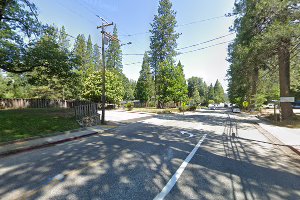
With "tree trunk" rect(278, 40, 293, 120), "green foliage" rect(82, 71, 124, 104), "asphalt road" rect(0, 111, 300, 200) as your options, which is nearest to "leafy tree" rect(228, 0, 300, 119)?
"tree trunk" rect(278, 40, 293, 120)

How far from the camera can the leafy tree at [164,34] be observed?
37.2m

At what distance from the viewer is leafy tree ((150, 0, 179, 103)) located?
122 ft

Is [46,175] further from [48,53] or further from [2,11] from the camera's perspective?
[2,11]

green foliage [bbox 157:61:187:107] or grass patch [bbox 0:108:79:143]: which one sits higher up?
green foliage [bbox 157:61:187:107]

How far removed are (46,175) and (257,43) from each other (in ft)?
57.1

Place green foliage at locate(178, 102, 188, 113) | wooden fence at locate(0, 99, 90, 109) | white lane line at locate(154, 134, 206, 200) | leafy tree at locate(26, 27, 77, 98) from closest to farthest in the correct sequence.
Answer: white lane line at locate(154, 134, 206, 200) → leafy tree at locate(26, 27, 77, 98) → wooden fence at locate(0, 99, 90, 109) → green foliage at locate(178, 102, 188, 113)

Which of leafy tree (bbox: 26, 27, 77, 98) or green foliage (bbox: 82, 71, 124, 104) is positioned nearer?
leafy tree (bbox: 26, 27, 77, 98)

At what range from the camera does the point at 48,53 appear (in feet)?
37.5

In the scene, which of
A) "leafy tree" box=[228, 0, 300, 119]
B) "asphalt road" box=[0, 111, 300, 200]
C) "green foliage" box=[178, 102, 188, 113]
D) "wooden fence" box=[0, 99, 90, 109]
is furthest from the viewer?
"green foliage" box=[178, 102, 188, 113]

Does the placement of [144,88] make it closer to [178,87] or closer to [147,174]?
[178,87]

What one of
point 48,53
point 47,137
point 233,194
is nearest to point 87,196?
point 233,194

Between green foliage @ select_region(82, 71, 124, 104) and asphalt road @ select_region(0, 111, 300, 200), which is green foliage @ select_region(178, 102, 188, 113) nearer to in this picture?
green foliage @ select_region(82, 71, 124, 104)

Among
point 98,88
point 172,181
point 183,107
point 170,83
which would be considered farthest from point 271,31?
point 98,88

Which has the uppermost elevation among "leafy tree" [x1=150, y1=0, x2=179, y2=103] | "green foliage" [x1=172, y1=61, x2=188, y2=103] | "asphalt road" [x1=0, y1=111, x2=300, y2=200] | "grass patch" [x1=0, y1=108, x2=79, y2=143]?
"leafy tree" [x1=150, y1=0, x2=179, y2=103]
